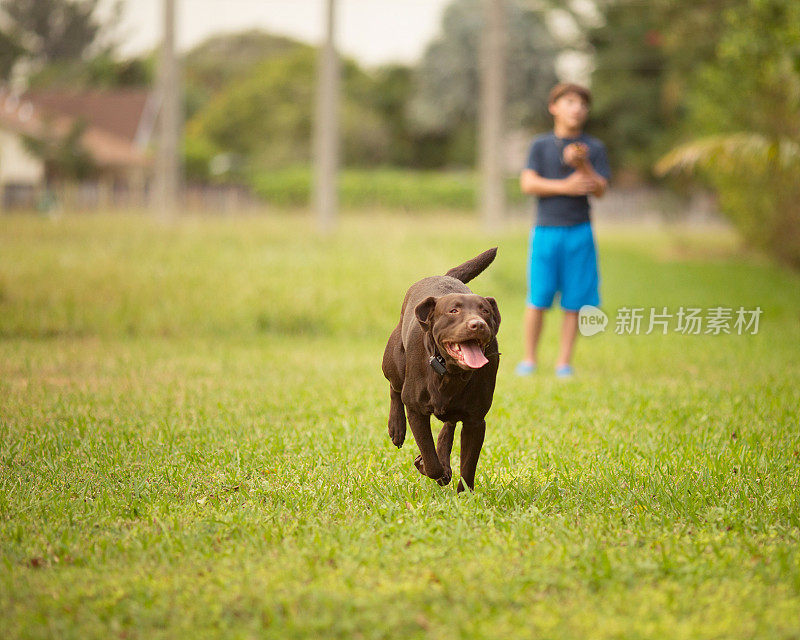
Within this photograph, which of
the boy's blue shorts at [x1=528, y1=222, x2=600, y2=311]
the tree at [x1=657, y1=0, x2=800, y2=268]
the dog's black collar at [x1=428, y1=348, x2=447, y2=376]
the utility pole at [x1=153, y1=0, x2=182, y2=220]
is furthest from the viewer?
the utility pole at [x1=153, y1=0, x2=182, y2=220]

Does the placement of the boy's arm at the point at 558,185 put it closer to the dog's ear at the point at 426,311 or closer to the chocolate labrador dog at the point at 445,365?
the chocolate labrador dog at the point at 445,365

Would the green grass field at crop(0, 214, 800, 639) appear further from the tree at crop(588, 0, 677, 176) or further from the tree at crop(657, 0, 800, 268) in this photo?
the tree at crop(588, 0, 677, 176)

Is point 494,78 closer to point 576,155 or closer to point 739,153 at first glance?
point 739,153

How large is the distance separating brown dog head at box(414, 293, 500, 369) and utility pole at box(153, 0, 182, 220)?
13.2 meters

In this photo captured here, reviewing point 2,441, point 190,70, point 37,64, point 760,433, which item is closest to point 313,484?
point 2,441

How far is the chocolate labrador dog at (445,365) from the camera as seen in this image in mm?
3545

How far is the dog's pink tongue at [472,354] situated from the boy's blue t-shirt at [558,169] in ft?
13.7

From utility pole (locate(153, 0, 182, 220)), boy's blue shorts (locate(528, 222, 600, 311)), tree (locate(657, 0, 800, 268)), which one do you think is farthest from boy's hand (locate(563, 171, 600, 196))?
utility pole (locate(153, 0, 182, 220))

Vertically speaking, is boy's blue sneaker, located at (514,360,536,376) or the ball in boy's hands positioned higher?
the ball in boy's hands

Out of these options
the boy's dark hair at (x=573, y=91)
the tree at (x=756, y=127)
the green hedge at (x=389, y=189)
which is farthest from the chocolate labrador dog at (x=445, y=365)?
the green hedge at (x=389, y=189)

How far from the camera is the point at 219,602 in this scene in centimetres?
307

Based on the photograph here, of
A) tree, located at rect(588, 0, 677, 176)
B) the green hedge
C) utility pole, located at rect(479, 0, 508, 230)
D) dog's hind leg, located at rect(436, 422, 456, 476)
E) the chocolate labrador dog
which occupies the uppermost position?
tree, located at rect(588, 0, 677, 176)

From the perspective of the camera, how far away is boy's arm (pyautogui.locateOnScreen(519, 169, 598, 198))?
7.16 m

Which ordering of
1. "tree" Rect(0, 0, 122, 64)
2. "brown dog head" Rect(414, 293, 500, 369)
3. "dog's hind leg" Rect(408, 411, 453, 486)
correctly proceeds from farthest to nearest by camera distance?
1. "tree" Rect(0, 0, 122, 64)
2. "dog's hind leg" Rect(408, 411, 453, 486)
3. "brown dog head" Rect(414, 293, 500, 369)
